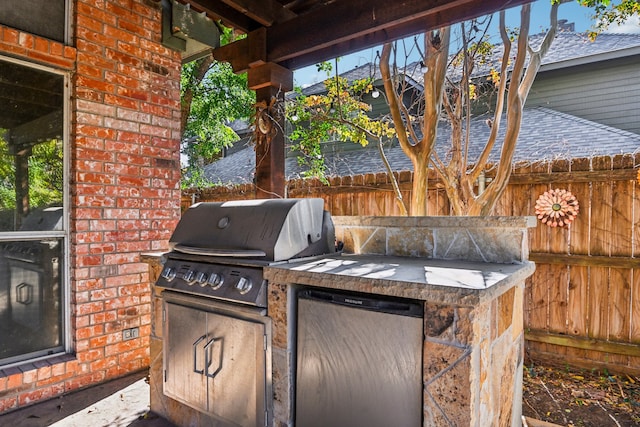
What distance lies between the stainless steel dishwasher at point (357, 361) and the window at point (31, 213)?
2045 millimetres

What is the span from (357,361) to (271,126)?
2123 millimetres

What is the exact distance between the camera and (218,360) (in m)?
2.04

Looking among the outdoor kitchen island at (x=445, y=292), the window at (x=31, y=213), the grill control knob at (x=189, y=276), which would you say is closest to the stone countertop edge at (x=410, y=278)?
the outdoor kitchen island at (x=445, y=292)

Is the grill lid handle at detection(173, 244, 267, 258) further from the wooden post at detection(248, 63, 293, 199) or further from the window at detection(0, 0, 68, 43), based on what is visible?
the window at detection(0, 0, 68, 43)

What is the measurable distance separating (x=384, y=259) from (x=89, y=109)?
2.42m

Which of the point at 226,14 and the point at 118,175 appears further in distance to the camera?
the point at 226,14

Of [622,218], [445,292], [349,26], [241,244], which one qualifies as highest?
[349,26]

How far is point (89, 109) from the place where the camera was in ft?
9.21

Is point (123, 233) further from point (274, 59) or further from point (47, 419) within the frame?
point (274, 59)

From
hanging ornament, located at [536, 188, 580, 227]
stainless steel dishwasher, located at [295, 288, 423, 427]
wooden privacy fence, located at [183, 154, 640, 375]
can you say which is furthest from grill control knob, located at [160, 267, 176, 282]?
hanging ornament, located at [536, 188, 580, 227]

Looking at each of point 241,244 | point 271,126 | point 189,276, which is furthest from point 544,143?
point 189,276

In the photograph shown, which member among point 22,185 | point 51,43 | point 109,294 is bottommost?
point 109,294

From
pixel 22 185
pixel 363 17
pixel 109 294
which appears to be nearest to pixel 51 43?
pixel 22 185

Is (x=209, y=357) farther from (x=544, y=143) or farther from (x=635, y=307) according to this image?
(x=544, y=143)
